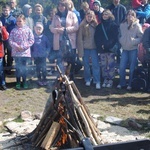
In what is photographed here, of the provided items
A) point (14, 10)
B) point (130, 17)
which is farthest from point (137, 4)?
point (14, 10)

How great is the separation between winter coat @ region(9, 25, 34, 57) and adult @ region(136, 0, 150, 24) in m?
2.70

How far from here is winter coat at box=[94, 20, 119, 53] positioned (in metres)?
7.59

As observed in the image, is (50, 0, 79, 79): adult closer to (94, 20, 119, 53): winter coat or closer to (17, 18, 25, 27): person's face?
(94, 20, 119, 53): winter coat

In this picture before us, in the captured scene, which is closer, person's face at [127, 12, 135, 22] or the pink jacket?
person's face at [127, 12, 135, 22]

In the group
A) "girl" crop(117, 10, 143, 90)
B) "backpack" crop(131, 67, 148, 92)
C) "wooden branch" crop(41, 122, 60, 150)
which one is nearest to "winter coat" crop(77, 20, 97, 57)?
"girl" crop(117, 10, 143, 90)

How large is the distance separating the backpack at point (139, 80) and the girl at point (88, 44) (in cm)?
78

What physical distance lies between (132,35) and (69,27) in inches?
53.1

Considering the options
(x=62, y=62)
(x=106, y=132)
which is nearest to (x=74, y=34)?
(x=62, y=62)

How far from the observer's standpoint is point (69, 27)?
7633mm

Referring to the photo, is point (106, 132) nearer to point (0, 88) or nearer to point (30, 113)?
point (30, 113)

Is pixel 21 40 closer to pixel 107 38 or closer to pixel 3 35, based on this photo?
pixel 3 35

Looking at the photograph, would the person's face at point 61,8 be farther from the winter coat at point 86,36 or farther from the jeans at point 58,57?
the jeans at point 58,57

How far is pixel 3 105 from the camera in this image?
667 cm

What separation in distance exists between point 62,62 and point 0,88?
4.77 ft
